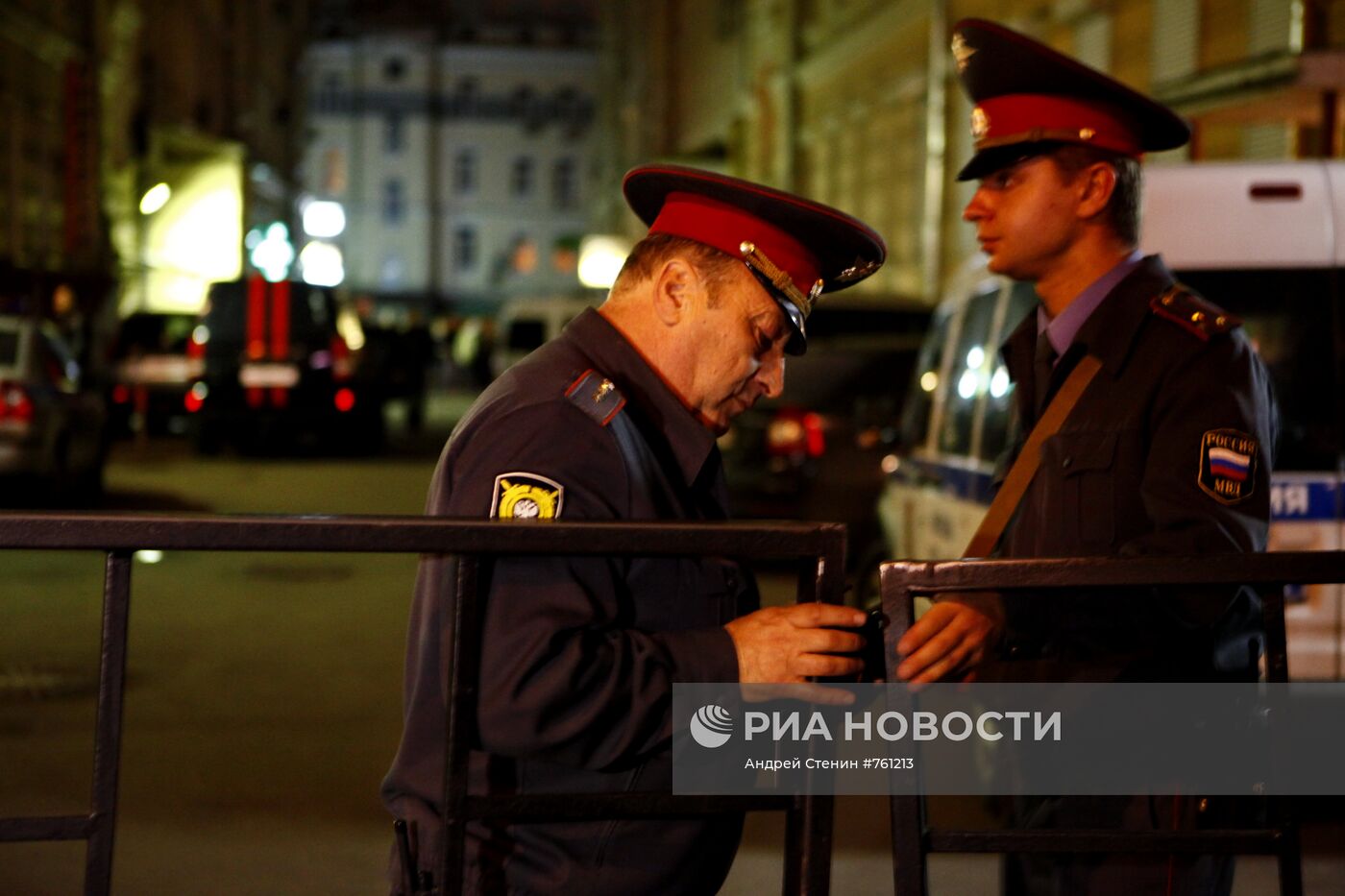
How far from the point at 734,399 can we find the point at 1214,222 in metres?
4.03

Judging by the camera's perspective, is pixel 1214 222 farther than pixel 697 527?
Yes

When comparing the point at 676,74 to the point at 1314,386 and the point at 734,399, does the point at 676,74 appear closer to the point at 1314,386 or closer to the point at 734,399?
the point at 1314,386

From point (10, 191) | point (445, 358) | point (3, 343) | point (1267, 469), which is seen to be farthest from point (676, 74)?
point (1267, 469)

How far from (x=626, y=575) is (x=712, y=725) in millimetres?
225

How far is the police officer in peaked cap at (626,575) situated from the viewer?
81.7 inches

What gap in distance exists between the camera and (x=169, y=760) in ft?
21.4

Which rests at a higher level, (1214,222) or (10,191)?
(10,191)

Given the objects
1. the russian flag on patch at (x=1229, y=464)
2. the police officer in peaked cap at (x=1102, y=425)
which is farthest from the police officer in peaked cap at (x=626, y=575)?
the russian flag on patch at (x=1229, y=464)

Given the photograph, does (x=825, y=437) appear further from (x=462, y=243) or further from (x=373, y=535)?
(x=462, y=243)

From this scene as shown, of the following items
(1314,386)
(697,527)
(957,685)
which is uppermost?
(1314,386)

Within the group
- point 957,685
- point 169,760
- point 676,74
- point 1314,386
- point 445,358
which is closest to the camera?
point 957,685

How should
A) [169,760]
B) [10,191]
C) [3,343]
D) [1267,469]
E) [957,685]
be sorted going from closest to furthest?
1. [957,685]
2. [1267,469]
3. [169,760]
4. [3,343]
5. [10,191]

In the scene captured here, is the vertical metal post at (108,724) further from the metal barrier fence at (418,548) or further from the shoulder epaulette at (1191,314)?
the shoulder epaulette at (1191,314)

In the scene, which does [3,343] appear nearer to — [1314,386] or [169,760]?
[169,760]
